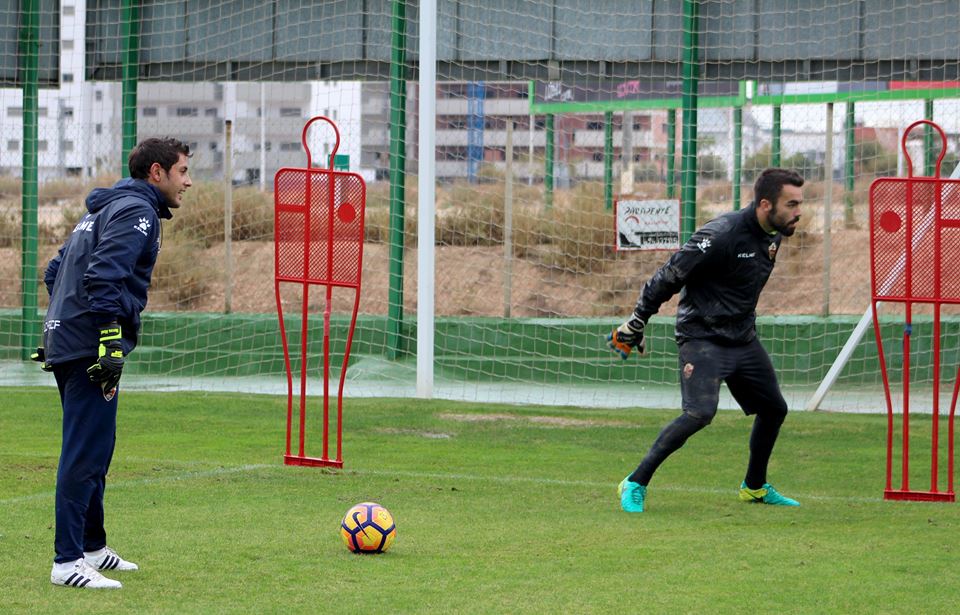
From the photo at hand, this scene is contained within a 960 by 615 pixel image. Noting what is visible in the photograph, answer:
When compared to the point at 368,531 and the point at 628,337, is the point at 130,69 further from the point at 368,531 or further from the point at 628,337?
the point at 368,531

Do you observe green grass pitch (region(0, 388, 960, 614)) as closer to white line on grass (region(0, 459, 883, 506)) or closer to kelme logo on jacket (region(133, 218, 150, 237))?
white line on grass (region(0, 459, 883, 506))

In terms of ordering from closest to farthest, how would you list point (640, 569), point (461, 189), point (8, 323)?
point (640, 569) → point (8, 323) → point (461, 189)

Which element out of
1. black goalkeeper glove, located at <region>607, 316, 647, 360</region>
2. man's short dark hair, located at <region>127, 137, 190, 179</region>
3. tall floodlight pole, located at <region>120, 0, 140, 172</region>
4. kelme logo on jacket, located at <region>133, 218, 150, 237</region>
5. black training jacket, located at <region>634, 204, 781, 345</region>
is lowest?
black goalkeeper glove, located at <region>607, 316, 647, 360</region>

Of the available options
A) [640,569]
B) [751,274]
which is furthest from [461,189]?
[640,569]

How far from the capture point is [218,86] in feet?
198

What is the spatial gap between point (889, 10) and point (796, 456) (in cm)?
690

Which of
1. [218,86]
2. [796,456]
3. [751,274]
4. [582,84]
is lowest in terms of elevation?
[796,456]

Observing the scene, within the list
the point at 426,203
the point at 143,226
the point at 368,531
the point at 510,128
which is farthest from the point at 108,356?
the point at 510,128

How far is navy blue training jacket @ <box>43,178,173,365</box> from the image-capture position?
5.62m

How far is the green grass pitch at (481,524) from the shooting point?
230 inches

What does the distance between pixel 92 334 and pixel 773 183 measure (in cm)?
399

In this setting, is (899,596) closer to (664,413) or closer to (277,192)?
(277,192)

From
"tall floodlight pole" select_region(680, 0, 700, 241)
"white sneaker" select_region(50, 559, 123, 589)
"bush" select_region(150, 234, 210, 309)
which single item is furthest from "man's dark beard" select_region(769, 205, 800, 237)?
"bush" select_region(150, 234, 210, 309)

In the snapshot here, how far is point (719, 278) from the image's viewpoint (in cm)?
809
